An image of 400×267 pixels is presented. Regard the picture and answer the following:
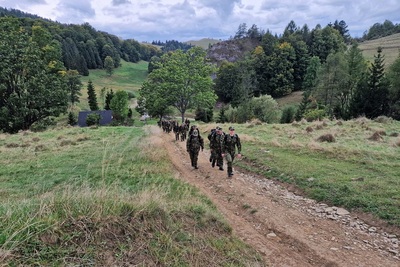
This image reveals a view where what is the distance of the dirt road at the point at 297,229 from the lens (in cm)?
650

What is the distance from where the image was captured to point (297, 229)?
7.85 meters

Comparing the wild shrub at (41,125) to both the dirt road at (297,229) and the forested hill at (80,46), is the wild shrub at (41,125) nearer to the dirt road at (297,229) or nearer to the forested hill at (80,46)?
the dirt road at (297,229)

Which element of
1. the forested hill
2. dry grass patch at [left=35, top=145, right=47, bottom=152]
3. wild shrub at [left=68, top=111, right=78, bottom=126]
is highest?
the forested hill

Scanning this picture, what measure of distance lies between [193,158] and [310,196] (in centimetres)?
626

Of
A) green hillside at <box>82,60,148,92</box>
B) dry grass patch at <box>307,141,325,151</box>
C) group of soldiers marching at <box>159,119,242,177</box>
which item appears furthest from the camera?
green hillside at <box>82,60,148,92</box>

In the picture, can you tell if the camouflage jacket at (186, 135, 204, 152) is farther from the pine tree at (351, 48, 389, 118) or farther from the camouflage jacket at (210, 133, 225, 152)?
the pine tree at (351, 48, 389, 118)

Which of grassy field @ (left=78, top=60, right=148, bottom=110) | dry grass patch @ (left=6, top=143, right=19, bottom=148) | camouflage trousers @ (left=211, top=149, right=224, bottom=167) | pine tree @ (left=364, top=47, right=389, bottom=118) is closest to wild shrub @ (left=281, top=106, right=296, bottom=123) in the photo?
pine tree @ (left=364, top=47, right=389, bottom=118)

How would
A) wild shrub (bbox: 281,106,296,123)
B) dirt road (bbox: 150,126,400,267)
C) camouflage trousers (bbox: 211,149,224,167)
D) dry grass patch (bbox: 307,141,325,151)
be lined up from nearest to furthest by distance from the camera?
dirt road (bbox: 150,126,400,267) → camouflage trousers (bbox: 211,149,224,167) → dry grass patch (bbox: 307,141,325,151) → wild shrub (bbox: 281,106,296,123)

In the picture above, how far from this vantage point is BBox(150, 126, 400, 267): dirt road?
21.3ft

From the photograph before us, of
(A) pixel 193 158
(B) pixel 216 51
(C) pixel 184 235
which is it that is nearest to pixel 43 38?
(A) pixel 193 158

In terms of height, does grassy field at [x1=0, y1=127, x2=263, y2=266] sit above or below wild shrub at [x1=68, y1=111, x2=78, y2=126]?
above

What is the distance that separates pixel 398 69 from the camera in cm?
4888

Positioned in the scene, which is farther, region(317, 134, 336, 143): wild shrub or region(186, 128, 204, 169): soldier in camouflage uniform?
region(317, 134, 336, 143): wild shrub

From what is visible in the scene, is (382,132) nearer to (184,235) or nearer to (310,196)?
(310,196)
